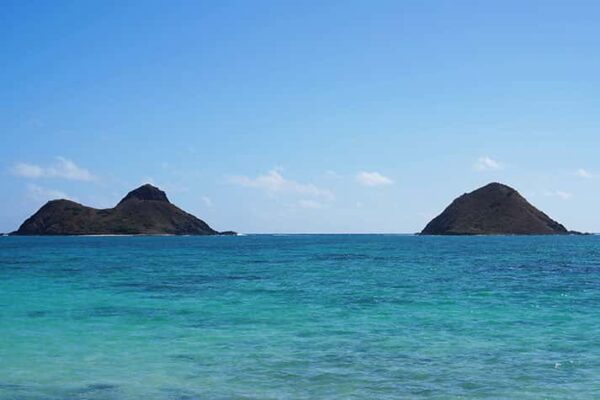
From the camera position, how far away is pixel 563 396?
15984 mm

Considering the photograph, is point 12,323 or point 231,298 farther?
point 231,298

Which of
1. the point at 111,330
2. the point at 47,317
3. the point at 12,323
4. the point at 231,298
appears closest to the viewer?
the point at 111,330

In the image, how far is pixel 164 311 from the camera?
32750 mm

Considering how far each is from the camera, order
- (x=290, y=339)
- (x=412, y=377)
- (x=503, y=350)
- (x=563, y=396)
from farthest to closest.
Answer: (x=290, y=339), (x=503, y=350), (x=412, y=377), (x=563, y=396)

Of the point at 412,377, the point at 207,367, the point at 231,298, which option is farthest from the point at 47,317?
the point at 412,377

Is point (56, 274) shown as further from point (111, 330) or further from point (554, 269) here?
point (554, 269)

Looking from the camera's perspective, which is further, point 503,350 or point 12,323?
point 12,323

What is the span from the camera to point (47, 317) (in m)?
30.7

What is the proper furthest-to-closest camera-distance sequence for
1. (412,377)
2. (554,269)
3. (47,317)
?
1. (554,269)
2. (47,317)
3. (412,377)

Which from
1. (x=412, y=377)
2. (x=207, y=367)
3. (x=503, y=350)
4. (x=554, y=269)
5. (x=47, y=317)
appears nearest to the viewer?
(x=412, y=377)

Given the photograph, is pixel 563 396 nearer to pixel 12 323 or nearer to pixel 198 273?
pixel 12 323

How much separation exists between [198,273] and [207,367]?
145 feet

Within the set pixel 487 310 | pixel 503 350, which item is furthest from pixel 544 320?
pixel 503 350

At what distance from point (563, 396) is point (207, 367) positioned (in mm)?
9729
